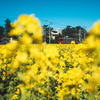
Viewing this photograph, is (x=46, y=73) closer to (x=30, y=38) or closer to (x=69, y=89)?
(x=69, y=89)

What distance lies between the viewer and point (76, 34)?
266 feet

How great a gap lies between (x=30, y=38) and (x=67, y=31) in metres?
87.7

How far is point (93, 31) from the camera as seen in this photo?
1163 millimetres

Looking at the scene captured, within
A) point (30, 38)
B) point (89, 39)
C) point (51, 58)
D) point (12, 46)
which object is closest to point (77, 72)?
point (51, 58)

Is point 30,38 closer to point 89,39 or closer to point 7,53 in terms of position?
point 89,39

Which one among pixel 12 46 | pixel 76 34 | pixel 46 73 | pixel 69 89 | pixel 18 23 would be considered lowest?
pixel 69 89

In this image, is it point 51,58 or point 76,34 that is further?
point 76,34

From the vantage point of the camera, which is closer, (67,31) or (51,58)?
(51,58)

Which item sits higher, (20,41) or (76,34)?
(76,34)

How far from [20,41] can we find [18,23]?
0.73 ft

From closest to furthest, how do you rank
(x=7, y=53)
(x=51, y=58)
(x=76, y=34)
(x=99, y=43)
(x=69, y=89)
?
(x=99, y=43)
(x=51, y=58)
(x=69, y=89)
(x=7, y=53)
(x=76, y=34)

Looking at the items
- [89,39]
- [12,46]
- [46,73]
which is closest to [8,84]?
[46,73]

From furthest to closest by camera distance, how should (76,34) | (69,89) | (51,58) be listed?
(76,34), (69,89), (51,58)

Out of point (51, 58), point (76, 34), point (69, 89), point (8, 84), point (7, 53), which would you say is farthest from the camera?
point (76, 34)
